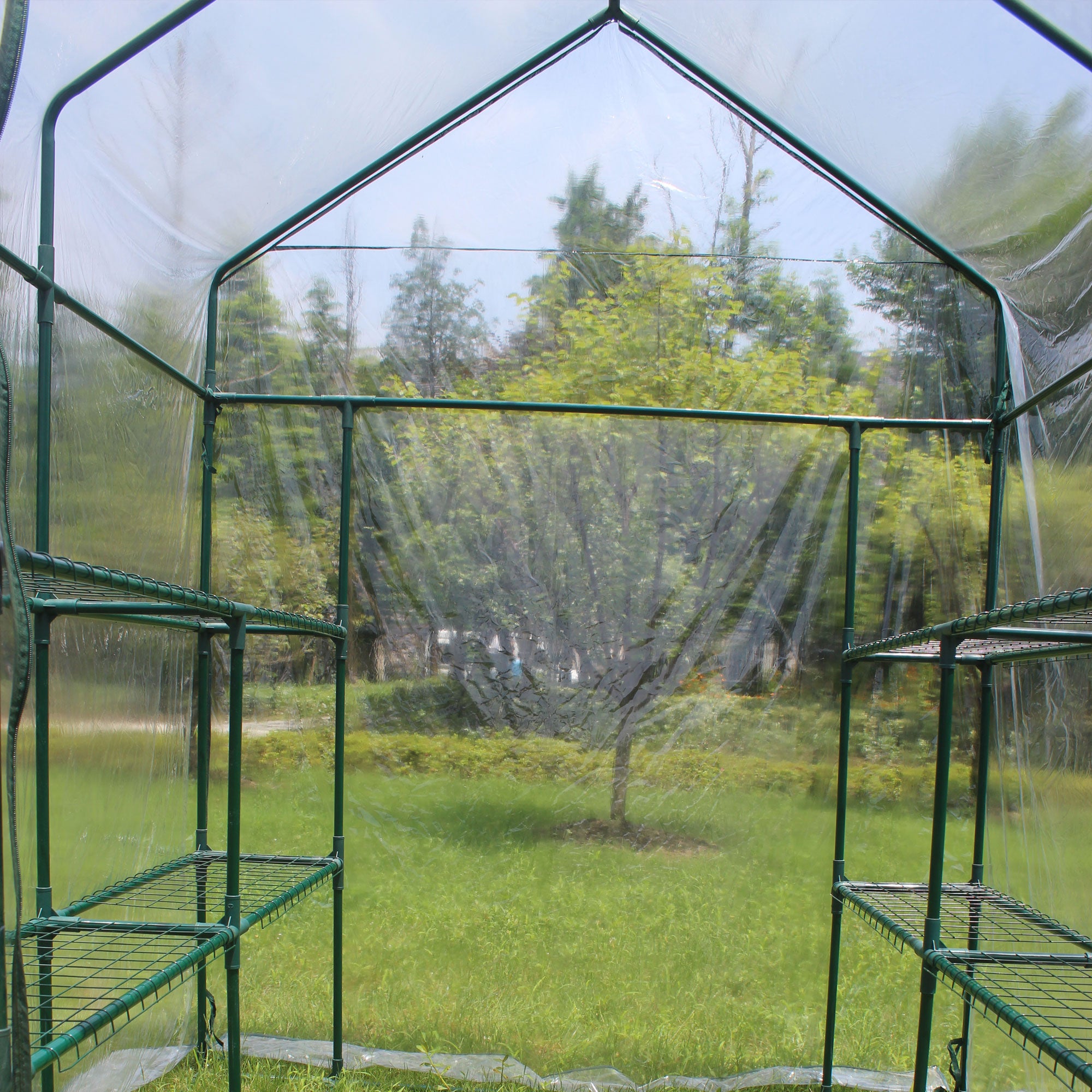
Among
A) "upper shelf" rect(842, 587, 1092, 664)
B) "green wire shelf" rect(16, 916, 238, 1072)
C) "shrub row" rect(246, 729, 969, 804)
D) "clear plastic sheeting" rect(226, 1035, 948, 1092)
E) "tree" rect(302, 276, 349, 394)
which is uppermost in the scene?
"tree" rect(302, 276, 349, 394)

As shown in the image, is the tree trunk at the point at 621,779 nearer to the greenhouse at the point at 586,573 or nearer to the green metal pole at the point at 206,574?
the greenhouse at the point at 586,573

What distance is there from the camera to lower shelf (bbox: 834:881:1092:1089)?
4.93 ft

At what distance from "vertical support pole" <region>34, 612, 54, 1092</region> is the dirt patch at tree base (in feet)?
4.33

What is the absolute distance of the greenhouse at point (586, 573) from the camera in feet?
7.84

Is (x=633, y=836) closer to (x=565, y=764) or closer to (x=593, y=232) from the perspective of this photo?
(x=565, y=764)

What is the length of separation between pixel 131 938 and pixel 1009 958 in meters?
1.84

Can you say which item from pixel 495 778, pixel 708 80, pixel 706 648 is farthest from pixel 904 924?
pixel 708 80

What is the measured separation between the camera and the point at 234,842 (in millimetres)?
1768

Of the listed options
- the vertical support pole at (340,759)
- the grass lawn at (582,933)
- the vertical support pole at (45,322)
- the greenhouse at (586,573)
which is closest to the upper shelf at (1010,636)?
the greenhouse at (586,573)

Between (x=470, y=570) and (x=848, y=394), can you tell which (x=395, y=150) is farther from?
(x=848, y=394)

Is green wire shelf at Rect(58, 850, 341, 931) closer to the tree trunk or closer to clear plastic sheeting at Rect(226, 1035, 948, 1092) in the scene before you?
clear plastic sheeting at Rect(226, 1035, 948, 1092)

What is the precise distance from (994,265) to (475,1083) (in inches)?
103

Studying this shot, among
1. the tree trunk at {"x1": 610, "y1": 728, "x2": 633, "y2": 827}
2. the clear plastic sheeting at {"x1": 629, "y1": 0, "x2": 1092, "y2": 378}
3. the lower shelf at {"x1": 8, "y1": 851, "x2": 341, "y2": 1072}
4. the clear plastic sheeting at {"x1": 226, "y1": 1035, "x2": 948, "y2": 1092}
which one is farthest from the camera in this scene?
the tree trunk at {"x1": 610, "y1": 728, "x2": 633, "y2": 827}

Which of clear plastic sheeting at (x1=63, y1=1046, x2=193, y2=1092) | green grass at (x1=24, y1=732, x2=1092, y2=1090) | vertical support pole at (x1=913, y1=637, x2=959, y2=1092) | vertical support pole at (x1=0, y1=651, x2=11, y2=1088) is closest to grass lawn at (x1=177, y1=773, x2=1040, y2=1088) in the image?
green grass at (x1=24, y1=732, x2=1092, y2=1090)
